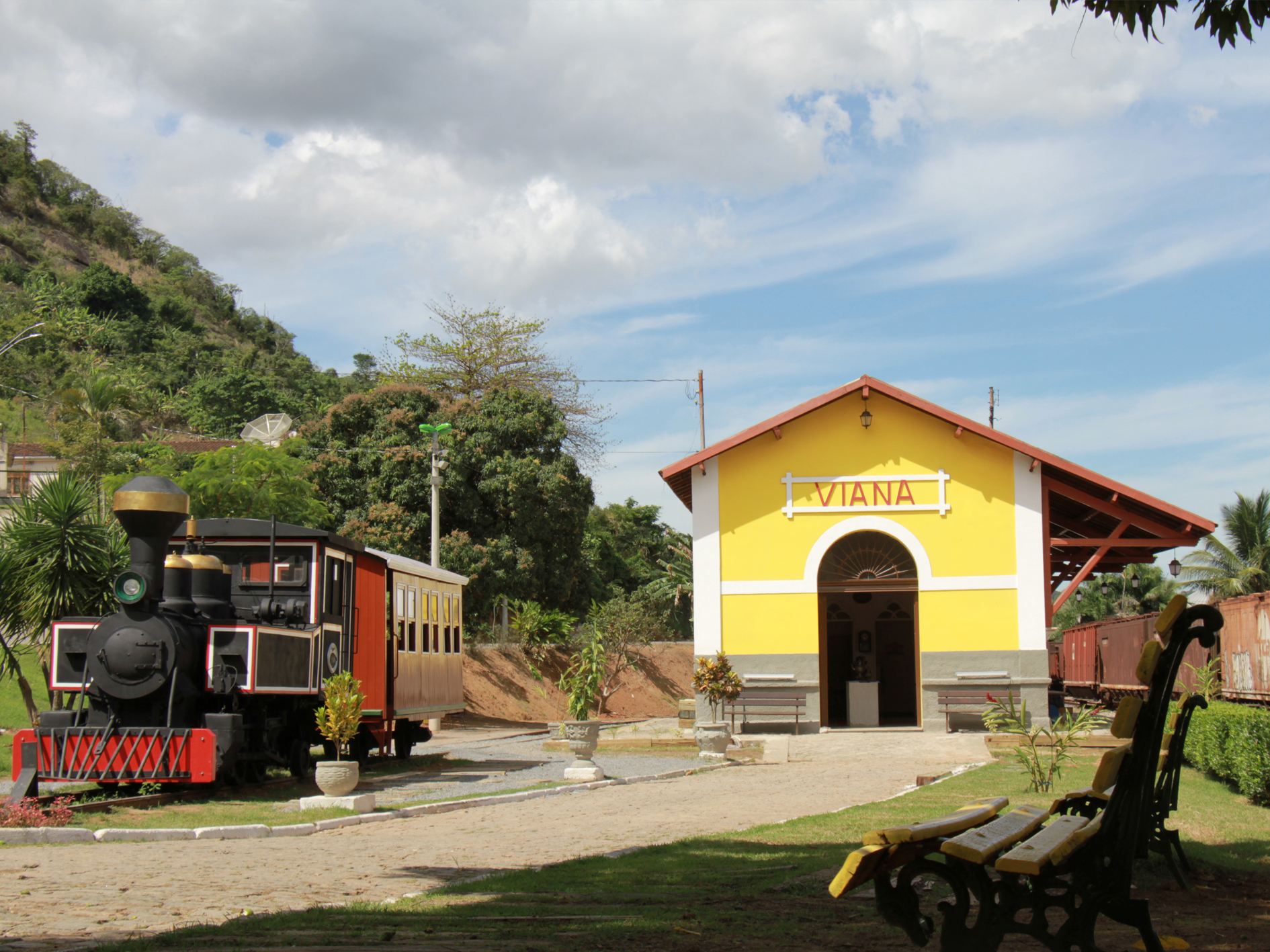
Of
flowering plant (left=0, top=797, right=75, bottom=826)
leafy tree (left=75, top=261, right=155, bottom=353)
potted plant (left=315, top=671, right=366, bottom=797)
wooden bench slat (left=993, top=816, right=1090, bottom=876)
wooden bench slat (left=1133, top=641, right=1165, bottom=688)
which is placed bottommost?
flowering plant (left=0, top=797, right=75, bottom=826)

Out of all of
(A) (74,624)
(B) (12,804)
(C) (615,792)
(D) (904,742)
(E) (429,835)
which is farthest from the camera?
(D) (904,742)

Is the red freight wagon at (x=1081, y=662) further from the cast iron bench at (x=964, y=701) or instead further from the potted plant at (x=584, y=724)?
the potted plant at (x=584, y=724)

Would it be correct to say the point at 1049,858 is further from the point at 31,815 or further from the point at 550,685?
the point at 550,685

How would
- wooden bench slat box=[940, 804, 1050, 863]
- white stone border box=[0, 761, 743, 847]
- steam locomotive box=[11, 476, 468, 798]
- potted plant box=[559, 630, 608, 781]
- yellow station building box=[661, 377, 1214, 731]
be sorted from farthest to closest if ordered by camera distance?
yellow station building box=[661, 377, 1214, 731], potted plant box=[559, 630, 608, 781], steam locomotive box=[11, 476, 468, 798], white stone border box=[0, 761, 743, 847], wooden bench slat box=[940, 804, 1050, 863]

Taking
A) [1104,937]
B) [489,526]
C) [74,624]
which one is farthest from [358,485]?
[1104,937]

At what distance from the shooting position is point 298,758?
14.1m

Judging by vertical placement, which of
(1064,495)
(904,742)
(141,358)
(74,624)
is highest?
(141,358)

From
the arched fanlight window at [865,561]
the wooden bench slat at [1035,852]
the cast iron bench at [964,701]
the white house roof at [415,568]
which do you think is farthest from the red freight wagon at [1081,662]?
the wooden bench slat at [1035,852]

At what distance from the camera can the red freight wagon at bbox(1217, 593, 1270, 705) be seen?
1973 cm

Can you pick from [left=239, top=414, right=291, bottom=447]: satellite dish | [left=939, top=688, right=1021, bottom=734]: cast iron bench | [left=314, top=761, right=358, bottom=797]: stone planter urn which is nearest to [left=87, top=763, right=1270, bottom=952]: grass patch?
[left=314, top=761, right=358, bottom=797]: stone planter urn

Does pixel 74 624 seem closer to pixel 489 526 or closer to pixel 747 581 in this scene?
pixel 747 581

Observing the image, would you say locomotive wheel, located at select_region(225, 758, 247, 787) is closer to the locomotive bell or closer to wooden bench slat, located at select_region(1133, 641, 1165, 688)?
the locomotive bell

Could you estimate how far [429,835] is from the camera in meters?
9.27

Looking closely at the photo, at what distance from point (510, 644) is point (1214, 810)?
23.6 meters
